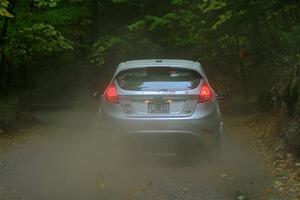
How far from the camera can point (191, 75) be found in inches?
420

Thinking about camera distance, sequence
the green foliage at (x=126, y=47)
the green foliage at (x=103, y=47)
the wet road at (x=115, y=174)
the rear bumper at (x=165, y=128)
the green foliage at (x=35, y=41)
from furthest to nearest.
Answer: the green foliage at (x=126, y=47)
the green foliage at (x=103, y=47)
the green foliage at (x=35, y=41)
the rear bumper at (x=165, y=128)
the wet road at (x=115, y=174)

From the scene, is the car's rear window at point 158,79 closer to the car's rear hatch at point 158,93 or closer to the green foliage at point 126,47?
the car's rear hatch at point 158,93

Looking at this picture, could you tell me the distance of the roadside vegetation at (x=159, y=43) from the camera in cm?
1878

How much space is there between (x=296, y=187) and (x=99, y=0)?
19.9 m

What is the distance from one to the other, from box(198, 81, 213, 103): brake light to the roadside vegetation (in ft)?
9.81

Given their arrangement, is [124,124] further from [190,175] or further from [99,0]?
[99,0]

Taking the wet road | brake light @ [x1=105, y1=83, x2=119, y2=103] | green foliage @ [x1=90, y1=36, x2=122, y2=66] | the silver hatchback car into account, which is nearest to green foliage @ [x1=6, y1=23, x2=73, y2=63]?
green foliage @ [x1=90, y1=36, x2=122, y2=66]

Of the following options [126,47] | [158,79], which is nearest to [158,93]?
[158,79]

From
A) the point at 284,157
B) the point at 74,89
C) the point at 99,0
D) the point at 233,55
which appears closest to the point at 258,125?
the point at 284,157

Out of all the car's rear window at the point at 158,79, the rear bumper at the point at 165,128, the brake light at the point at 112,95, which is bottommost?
the rear bumper at the point at 165,128

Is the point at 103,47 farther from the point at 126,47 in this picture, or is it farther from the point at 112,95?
the point at 112,95

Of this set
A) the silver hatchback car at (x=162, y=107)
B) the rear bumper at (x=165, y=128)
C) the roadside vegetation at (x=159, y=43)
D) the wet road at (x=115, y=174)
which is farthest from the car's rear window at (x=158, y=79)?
the roadside vegetation at (x=159, y=43)

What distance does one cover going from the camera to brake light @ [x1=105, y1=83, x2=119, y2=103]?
34.4ft

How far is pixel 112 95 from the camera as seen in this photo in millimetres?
10555
